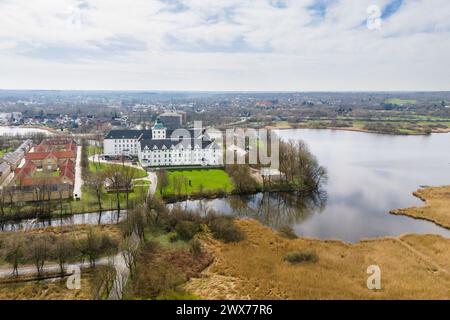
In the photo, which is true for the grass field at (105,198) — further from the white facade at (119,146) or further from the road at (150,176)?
the white facade at (119,146)

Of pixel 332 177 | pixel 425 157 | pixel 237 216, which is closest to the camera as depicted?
pixel 237 216

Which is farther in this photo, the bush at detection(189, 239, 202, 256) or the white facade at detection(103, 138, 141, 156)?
the white facade at detection(103, 138, 141, 156)

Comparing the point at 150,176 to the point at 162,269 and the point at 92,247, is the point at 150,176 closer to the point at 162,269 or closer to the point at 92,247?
the point at 92,247

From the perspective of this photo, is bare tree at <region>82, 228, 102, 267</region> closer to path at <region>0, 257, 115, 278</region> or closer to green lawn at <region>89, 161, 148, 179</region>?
path at <region>0, 257, 115, 278</region>

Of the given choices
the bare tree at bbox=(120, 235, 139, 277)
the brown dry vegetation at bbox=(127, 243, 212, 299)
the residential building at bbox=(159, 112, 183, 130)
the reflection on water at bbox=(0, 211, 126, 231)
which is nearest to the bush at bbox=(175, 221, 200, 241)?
the brown dry vegetation at bbox=(127, 243, 212, 299)

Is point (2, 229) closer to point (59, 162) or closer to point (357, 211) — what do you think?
point (59, 162)

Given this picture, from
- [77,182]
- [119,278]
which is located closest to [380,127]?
[77,182]
